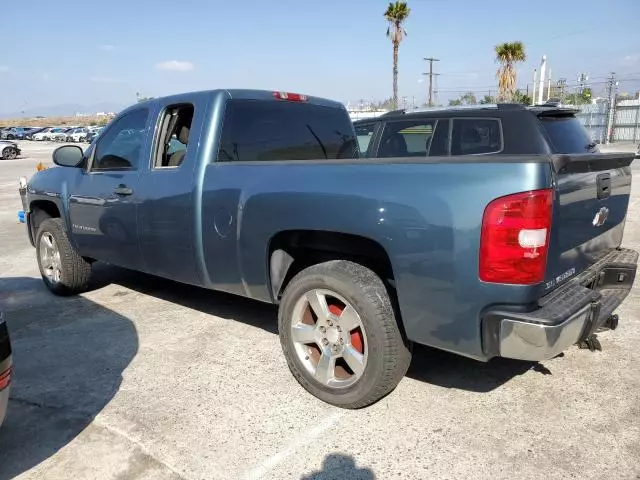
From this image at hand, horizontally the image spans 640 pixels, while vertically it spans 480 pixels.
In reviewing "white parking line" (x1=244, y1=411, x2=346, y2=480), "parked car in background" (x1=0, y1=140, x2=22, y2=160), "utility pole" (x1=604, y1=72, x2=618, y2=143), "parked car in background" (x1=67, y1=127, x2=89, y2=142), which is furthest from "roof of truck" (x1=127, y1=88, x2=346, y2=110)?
"parked car in background" (x1=67, y1=127, x2=89, y2=142)

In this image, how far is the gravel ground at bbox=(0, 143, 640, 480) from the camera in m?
2.64

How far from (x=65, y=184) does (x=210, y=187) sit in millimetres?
2265

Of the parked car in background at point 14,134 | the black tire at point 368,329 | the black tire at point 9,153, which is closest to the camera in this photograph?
the black tire at point 368,329

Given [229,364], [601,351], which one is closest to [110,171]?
[229,364]

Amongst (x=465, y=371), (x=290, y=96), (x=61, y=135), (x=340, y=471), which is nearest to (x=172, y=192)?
(x=290, y=96)

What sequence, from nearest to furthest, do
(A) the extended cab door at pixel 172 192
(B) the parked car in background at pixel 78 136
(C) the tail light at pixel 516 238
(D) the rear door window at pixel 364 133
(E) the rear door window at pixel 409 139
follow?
1. (C) the tail light at pixel 516 238
2. (A) the extended cab door at pixel 172 192
3. (E) the rear door window at pixel 409 139
4. (D) the rear door window at pixel 364 133
5. (B) the parked car in background at pixel 78 136

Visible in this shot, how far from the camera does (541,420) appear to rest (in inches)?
118

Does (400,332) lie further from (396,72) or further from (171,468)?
(396,72)

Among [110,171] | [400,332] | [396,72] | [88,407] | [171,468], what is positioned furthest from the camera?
[396,72]

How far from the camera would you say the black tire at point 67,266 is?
5.26m

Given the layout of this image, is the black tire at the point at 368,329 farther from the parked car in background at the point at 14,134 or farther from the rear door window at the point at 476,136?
the parked car in background at the point at 14,134

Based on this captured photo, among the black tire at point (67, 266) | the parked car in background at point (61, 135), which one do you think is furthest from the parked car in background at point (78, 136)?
the black tire at point (67, 266)

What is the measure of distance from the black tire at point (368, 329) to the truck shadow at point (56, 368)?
1454 millimetres

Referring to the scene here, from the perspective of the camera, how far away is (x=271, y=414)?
10.3 feet
